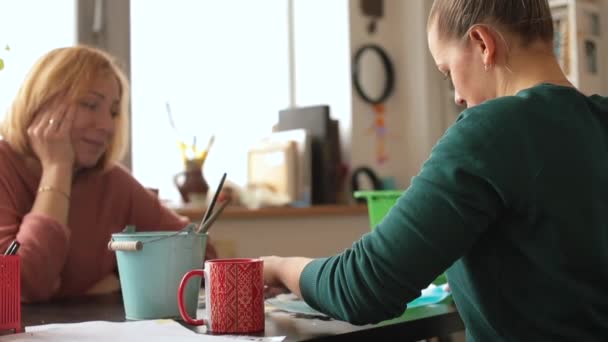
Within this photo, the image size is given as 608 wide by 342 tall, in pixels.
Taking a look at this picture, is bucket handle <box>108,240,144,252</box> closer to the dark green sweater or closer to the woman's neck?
the dark green sweater

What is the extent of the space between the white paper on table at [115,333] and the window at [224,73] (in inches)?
72.2

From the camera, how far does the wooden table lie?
99 centimetres

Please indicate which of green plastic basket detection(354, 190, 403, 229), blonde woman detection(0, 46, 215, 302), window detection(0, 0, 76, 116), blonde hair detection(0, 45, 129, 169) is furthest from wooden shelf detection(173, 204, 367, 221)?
green plastic basket detection(354, 190, 403, 229)

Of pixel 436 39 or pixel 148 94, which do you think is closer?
pixel 436 39

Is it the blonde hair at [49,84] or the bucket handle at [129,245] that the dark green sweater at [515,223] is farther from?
the blonde hair at [49,84]

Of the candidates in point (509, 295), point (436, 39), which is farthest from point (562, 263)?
point (436, 39)

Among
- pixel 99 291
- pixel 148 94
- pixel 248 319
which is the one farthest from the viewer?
pixel 148 94

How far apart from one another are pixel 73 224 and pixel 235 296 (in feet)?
2.69

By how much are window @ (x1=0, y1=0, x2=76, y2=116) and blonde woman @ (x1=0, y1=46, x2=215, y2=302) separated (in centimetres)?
83

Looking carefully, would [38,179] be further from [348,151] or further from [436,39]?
[348,151]

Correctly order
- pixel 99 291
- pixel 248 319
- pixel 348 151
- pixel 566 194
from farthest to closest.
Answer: pixel 348 151 < pixel 99 291 < pixel 248 319 < pixel 566 194

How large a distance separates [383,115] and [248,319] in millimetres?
2394

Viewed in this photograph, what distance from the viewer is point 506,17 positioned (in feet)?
3.20

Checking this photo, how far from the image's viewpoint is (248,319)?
3.32ft
